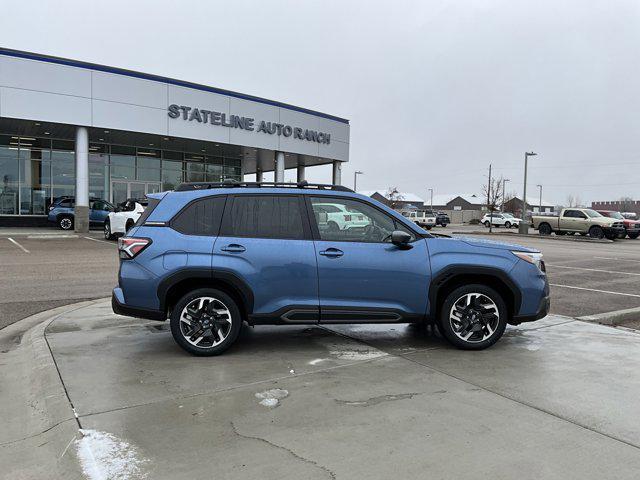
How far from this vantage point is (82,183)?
24438 mm

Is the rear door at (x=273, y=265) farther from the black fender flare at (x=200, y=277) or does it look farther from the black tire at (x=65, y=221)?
the black tire at (x=65, y=221)

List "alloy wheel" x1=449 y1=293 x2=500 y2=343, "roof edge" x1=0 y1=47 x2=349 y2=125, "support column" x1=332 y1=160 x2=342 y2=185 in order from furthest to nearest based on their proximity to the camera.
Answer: "support column" x1=332 y1=160 x2=342 y2=185 → "roof edge" x1=0 y1=47 x2=349 y2=125 → "alloy wheel" x1=449 y1=293 x2=500 y2=343

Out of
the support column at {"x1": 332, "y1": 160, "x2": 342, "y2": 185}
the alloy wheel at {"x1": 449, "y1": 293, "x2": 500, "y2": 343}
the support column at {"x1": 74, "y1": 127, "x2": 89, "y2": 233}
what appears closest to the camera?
the alloy wheel at {"x1": 449, "y1": 293, "x2": 500, "y2": 343}

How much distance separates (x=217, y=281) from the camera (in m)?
5.29

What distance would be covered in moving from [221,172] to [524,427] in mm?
33292

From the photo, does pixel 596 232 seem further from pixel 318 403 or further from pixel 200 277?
pixel 318 403

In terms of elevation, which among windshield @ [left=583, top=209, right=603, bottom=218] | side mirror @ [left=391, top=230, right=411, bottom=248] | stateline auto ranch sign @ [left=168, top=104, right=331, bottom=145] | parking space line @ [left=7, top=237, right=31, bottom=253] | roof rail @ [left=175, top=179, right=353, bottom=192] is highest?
stateline auto ranch sign @ [left=168, top=104, right=331, bottom=145]

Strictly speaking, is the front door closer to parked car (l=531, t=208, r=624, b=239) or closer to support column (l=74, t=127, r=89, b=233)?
support column (l=74, t=127, r=89, b=233)

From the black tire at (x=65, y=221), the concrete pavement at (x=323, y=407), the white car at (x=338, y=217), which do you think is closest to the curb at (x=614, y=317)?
the concrete pavement at (x=323, y=407)

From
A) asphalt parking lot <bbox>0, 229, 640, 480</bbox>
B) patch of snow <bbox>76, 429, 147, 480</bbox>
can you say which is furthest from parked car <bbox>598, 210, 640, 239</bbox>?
patch of snow <bbox>76, 429, 147, 480</bbox>

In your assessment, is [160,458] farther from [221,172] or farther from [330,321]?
[221,172]

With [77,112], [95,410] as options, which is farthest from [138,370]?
[77,112]

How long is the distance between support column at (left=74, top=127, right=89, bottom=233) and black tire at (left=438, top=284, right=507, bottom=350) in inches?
909

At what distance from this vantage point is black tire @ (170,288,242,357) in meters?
5.20
